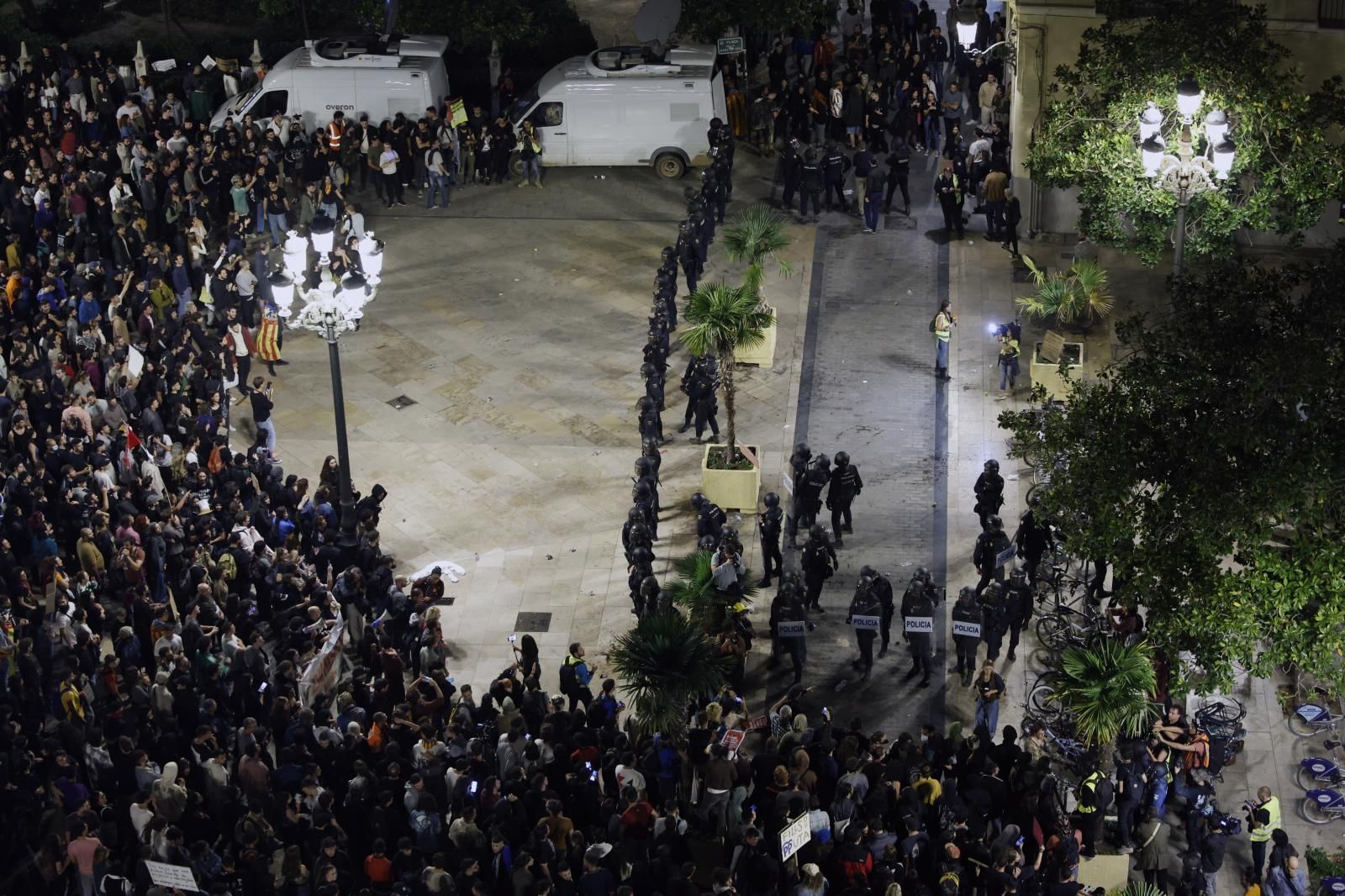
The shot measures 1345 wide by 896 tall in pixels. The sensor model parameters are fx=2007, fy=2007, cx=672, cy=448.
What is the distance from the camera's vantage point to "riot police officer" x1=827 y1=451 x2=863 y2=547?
25875 mm

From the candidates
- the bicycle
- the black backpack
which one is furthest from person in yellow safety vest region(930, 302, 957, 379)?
the black backpack

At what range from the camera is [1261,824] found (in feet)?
64.2

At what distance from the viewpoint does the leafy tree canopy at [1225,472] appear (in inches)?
727

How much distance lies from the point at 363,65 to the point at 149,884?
841 inches

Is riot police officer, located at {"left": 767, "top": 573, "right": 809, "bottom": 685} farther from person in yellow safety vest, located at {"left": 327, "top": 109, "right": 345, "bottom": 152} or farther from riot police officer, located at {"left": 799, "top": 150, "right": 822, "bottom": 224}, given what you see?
person in yellow safety vest, located at {"left": 327, "top": 109, "right": 345, "bottom": 152}

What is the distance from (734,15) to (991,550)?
16624 mm

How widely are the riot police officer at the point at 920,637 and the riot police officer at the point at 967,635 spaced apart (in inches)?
12.2

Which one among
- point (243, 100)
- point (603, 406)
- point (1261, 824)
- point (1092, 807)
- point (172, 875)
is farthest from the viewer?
point (243, 100)

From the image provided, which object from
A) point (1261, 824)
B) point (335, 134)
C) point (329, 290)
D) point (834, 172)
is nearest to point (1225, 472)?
point (1261, 824)

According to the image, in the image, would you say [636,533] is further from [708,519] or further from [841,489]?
[841,489]

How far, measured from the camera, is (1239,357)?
19281mm

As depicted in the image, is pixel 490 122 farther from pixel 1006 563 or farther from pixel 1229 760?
pixel 1229 760

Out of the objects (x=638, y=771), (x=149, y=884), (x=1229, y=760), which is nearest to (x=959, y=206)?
(x=1229, y=760)

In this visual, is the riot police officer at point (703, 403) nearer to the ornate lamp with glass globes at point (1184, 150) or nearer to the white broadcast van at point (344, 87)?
the ornate lamp with glass globes at point (1184, 150)
